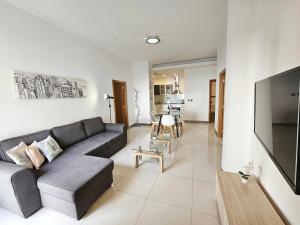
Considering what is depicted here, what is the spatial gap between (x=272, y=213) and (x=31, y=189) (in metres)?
2.40

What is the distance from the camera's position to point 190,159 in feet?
9.65

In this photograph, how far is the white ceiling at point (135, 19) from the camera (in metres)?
2.18

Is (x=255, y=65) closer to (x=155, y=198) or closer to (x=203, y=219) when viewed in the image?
(x=203, y=219)

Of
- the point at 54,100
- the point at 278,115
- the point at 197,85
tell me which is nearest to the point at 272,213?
the point at 278,115

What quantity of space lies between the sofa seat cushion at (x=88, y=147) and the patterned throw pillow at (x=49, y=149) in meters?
0.23

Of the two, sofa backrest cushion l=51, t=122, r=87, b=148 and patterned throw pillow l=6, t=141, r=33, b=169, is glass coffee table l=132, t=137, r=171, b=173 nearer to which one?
sofa backrest cushion l=51, t=122, r=87, b=148

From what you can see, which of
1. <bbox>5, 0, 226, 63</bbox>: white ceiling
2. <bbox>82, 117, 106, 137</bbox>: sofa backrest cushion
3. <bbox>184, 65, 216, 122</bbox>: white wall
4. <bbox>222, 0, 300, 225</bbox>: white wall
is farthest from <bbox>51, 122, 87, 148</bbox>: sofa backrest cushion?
<bbox>184, 65, 216, 122</bbox>: white wall

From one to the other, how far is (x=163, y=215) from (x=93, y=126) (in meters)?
2.55

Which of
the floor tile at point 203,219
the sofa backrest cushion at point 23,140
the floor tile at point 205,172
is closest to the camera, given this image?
the floor tile at point 203,219

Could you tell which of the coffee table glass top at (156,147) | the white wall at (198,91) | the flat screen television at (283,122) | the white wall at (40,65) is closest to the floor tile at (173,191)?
the coffee table glass top at (156,147)

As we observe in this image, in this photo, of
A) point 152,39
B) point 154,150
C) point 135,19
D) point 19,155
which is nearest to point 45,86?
point 19,155

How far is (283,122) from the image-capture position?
90 cm

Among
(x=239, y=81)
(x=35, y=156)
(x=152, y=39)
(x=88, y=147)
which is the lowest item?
(x=88, y=147)

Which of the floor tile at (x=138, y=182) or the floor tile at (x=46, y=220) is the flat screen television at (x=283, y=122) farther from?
the floor tile at (x=46, y=220)
